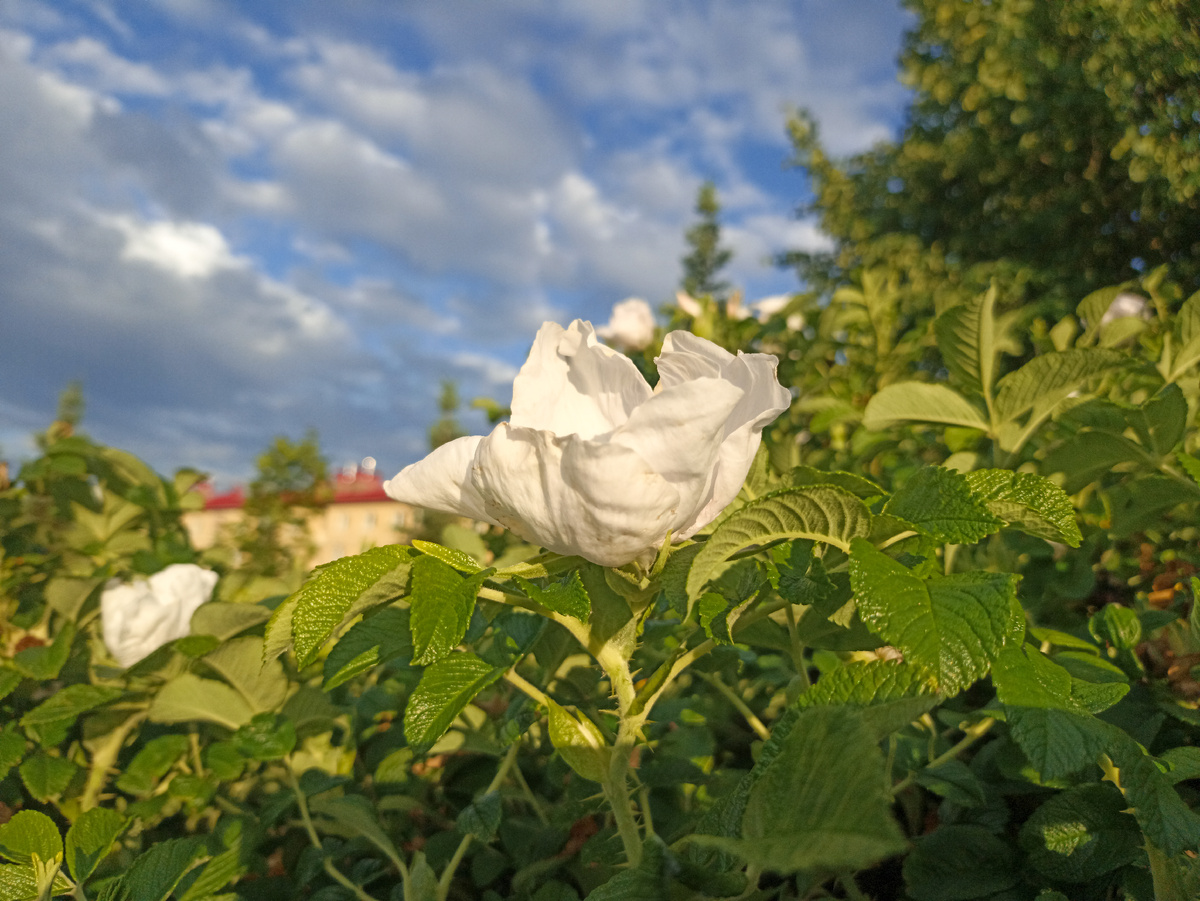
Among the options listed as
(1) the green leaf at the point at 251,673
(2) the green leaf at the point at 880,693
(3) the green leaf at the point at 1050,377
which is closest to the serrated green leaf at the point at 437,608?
(2) the green leaf at the point at 880,693

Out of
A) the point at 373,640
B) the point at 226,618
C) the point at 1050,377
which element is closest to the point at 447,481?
the point at 373,640

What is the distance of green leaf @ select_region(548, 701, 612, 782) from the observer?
0.68 metres

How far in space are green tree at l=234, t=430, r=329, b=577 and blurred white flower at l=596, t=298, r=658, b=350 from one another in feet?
16.4

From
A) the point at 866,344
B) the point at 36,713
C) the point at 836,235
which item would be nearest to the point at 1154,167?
the point at 836,235

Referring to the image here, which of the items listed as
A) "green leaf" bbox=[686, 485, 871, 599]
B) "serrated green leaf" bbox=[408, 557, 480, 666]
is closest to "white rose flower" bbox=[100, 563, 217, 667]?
"serrated green leaf" bbox=[408, 557, 480, 666]

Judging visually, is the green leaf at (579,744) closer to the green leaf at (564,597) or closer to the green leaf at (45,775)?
the green leaf at (564,597)

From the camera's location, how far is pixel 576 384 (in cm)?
80

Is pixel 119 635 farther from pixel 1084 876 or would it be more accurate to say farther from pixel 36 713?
pixel 1084 876

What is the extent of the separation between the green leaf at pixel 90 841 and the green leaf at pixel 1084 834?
3.50 ft

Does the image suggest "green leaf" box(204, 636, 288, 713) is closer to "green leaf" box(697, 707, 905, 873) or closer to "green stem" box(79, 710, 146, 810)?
"green stem" box(79, 710, 146, 810)

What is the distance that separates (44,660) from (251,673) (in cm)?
44

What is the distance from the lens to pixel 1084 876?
835mm

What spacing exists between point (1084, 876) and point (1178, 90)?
28.8 feet

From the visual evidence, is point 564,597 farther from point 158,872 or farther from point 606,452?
point 158,872
